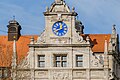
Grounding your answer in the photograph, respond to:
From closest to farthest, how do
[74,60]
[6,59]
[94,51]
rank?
[6,59] → [74,60] → [94,51]

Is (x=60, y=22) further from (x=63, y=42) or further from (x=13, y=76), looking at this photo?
(x=13, y=76)

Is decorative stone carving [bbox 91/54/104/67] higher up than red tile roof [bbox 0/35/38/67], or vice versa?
red tile roof [bbox 0/35/38/67]

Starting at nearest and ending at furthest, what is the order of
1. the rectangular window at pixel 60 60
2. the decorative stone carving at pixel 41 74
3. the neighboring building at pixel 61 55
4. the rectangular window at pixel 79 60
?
the neighboring building at pixel 61 55 < the rectangular window at pixel 79 60 < the decorative stone carving at pixel 41 74 < the rectangular window at pixel 60 60

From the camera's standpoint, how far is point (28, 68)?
63875 millimetres

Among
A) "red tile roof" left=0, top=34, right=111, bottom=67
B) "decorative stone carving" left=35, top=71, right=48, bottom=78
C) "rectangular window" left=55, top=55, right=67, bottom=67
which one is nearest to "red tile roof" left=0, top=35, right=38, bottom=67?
"red tile roof" left=0, top=34, right=111, bottom=67

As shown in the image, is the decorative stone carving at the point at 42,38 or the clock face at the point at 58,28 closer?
the clock face at the point at 58,28

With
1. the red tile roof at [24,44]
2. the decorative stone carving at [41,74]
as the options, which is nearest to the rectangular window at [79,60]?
the decorative stone carving at [41,74]

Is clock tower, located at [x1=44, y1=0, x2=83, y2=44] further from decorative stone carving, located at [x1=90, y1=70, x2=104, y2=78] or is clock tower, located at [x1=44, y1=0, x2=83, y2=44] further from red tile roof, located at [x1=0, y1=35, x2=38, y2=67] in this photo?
red tile roof, located at [x1=0, y1=35, x2=38, y2=67]

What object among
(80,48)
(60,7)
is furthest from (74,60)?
(60,7)

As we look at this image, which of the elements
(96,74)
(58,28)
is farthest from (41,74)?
(96,74)

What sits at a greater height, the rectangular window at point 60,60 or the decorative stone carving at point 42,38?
the decorative stone carving at point 42,38

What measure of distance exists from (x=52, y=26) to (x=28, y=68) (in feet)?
15.7

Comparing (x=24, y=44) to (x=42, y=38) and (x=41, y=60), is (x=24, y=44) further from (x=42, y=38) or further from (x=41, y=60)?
(x=41, y=60)

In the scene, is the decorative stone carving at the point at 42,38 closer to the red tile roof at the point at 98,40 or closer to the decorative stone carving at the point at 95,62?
the decorative stone carving at the point at 95,62
